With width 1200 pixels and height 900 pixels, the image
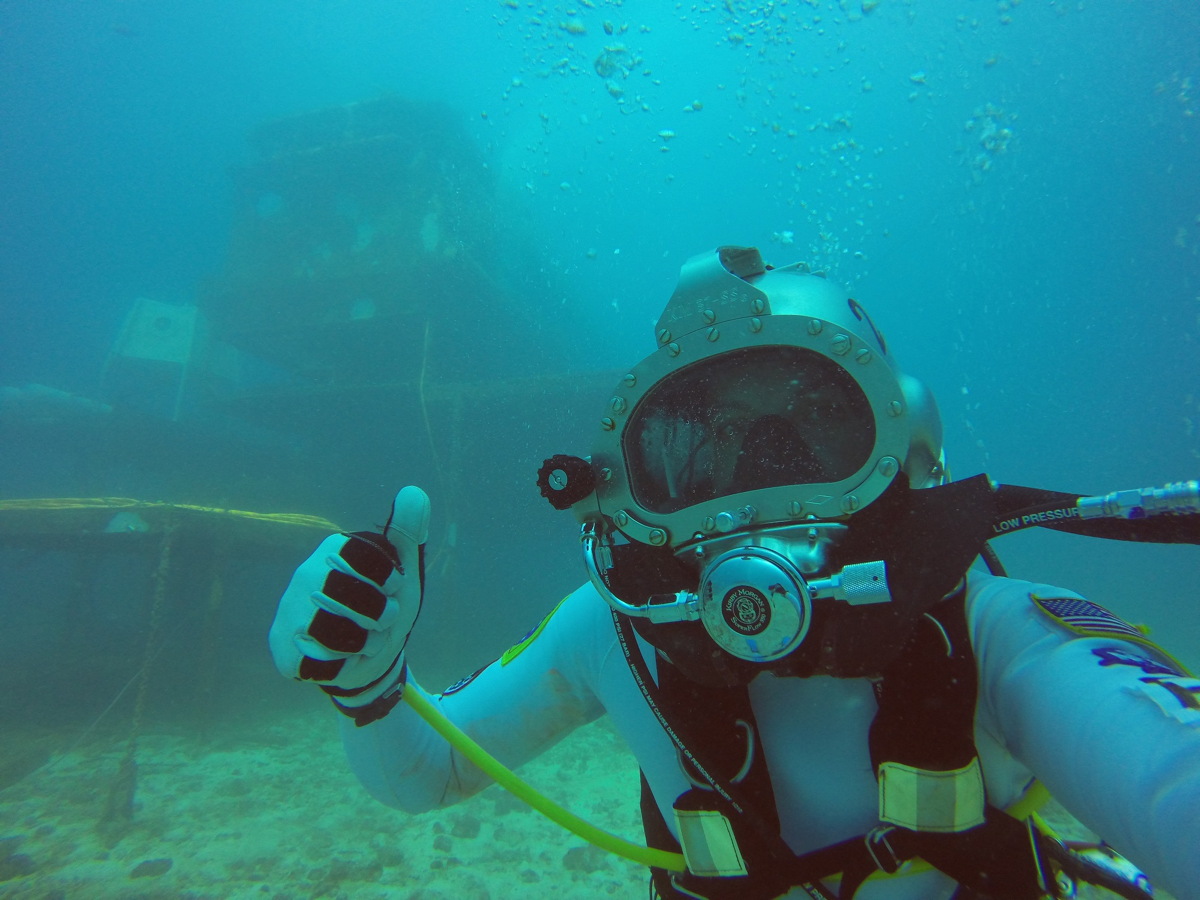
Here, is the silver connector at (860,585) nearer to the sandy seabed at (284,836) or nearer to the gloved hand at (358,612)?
the gloved hand at (358,612)

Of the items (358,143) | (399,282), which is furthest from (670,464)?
(358,143)

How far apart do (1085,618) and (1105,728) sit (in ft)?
0.83

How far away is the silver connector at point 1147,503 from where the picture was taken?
102 cm

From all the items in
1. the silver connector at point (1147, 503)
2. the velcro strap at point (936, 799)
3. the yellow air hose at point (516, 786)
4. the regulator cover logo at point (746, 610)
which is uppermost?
the silver connector at point (1147, 503)

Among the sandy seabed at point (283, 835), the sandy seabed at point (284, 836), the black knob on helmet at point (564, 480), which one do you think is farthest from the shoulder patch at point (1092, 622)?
the sandy seabed at point (284, 836)

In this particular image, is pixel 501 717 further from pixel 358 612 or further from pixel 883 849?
pixel 883 849

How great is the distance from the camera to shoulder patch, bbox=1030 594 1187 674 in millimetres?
1140

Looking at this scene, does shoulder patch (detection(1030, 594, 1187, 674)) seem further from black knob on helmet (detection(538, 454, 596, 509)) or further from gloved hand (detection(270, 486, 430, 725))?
gloved hand (detection(270, 486, 430, 725))

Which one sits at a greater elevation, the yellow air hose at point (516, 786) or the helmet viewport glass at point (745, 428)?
the helmet viewport glass at point (745, 428)

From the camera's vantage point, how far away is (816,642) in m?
1.23

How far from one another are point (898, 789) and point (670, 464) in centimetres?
91

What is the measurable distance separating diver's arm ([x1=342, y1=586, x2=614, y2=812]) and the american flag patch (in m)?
1.10

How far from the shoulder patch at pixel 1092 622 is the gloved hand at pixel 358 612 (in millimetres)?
1449

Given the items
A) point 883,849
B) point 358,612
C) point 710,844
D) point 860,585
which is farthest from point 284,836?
point 860,585
